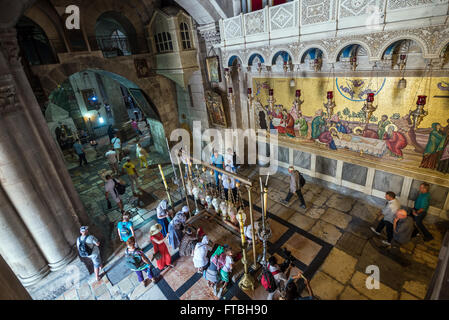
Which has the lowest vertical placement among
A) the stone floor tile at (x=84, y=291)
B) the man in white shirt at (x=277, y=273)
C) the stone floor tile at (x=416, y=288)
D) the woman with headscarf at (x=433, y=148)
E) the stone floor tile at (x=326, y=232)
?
the stone floor tile at (x=84, y=291)

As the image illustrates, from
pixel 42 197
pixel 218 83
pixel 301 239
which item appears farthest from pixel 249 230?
pixel 218 83

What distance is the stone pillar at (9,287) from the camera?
226 cm

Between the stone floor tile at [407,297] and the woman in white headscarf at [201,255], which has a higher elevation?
the woman in white headscarf at [201,255]

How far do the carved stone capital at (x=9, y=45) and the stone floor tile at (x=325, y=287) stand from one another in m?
7.74

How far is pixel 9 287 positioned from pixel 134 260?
261 centimetres

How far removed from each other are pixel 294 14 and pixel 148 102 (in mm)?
7254

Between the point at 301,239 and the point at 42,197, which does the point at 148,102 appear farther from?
the point at 301,239

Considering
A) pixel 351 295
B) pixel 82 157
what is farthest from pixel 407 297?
pixel 82 157

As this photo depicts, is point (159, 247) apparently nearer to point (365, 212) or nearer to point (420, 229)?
point (365, 212)

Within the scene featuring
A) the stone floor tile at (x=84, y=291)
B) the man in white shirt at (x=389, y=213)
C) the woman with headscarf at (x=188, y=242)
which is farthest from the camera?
the woman with headscarf at (x=188, y=242)

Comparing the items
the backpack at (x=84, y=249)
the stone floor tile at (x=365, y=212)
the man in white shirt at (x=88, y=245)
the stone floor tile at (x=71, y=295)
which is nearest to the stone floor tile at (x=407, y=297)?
the stone floor tile at (x=365, y=212)

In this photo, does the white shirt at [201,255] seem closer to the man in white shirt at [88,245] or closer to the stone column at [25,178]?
the man in white shirt at [88,245]

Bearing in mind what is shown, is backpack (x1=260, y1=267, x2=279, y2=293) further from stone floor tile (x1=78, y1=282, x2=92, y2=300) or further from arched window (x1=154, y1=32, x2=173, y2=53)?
arched window (x1=154, y1=32, x2=173, y2=53)

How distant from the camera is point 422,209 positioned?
535 centimetres
